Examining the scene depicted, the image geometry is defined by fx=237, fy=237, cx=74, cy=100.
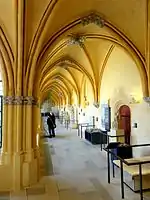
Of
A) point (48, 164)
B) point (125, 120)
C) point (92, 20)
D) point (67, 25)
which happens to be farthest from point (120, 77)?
point (48, 164)

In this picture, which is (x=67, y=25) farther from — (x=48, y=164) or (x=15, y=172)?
(x=48, y=164)

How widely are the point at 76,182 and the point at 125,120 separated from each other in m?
4.38

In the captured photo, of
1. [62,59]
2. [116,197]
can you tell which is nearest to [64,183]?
[116,197]

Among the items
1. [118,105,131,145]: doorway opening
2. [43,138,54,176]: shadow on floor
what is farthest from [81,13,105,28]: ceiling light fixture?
[43,138,54,176]: shadow on floor

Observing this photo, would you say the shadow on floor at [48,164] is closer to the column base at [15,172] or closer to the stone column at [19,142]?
the stone column at [19,142]

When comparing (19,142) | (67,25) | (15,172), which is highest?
(67,25)

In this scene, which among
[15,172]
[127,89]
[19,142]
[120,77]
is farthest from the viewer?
[120,77]

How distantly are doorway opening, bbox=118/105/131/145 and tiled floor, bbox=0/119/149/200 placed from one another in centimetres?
134

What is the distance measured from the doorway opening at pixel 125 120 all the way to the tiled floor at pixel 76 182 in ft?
4.39

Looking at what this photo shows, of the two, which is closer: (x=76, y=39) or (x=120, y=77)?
(x=76, y=39)

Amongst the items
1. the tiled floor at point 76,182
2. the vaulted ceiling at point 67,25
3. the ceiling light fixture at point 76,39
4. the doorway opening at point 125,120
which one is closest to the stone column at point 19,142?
the tiled floor at point 76,182

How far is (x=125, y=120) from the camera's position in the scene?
9742 mm

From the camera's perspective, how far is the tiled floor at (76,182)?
514cm

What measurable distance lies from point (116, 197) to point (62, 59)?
815cm
